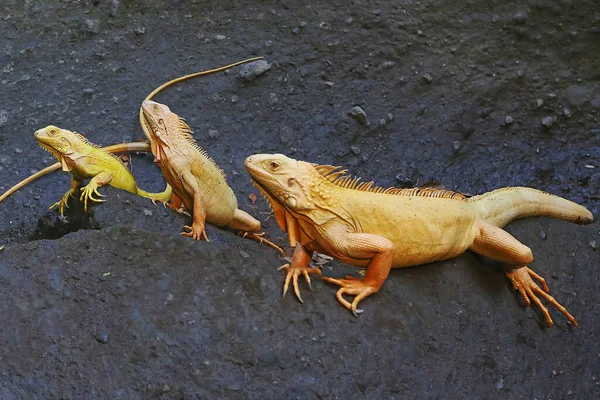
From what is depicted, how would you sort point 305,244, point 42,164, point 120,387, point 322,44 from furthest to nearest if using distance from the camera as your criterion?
1. point 322,44
2. point 42,164
3. point 305,244
4. point 120,387

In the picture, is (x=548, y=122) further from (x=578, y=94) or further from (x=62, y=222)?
(x=62, y=222)

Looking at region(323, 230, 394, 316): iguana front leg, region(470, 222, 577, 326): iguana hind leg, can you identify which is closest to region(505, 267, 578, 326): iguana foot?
region(470, 222, 577, 326): iguana hind leg

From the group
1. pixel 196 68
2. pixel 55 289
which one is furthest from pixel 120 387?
pixel 196 68

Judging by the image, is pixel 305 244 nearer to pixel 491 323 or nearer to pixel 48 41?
pixel 491 323

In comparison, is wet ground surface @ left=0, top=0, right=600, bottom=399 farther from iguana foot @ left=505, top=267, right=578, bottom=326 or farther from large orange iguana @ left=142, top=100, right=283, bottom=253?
large orange iguana @ left=142, top=100, right=283, bottom=253

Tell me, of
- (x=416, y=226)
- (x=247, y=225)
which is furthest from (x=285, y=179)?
(x=247, y=225)

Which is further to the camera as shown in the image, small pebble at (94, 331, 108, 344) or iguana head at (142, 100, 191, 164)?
iguana head at (142, 100, 191, 164)
